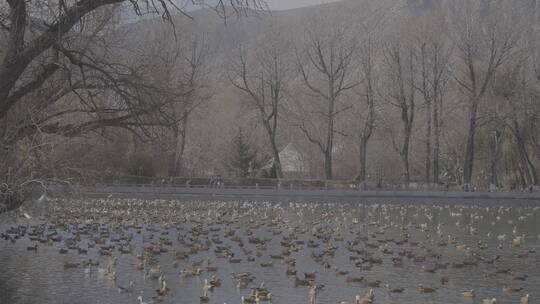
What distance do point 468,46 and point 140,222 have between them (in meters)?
35.3

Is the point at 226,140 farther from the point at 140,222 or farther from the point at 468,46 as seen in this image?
the point at 140,222

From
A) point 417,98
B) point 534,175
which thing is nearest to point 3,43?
point 534,175

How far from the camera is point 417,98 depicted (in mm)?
64688

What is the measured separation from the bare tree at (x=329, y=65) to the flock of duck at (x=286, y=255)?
28053 mm

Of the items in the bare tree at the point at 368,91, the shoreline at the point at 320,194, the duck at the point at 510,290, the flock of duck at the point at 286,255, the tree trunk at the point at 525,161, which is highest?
the bare tree at the point at 368,91

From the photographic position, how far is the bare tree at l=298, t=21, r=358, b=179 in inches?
2299

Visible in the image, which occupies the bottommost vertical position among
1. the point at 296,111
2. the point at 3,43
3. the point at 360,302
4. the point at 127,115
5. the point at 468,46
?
the point at 360,302

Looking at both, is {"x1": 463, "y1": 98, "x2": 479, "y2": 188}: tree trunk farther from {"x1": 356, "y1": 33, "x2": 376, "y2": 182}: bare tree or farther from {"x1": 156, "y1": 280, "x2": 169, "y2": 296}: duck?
{"x1": 156, "y1": 280, "x2": 169, "y2": 296}: duck

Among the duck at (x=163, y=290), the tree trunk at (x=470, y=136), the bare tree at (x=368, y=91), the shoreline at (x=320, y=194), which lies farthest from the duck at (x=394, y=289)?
the bare tree at (x=368, y=91)

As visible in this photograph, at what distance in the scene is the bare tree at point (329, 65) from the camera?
58406 millimetres

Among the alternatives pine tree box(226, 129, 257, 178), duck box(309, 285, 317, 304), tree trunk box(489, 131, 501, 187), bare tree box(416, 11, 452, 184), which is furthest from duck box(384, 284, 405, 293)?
pine tree box(226, 129, 257, 178)

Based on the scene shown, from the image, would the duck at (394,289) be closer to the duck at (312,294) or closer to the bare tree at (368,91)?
the duck at (312,294)

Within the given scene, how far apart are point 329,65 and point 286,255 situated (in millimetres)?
43498

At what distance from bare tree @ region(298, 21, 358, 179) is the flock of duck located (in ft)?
92.0
